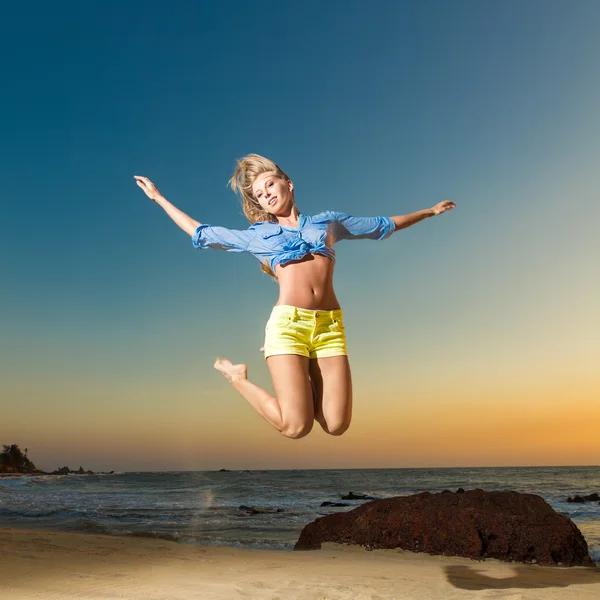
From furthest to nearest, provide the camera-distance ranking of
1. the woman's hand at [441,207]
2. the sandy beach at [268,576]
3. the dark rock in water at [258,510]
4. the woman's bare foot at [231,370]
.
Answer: the dark rock in water at [258,510], the sandy beach at [268,576], the woman's hand at [441,207], the woman's bare foot at [231,370]

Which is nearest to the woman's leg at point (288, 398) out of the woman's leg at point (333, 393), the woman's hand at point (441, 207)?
the woman's leg at point (333, 393)

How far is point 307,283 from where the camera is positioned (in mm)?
3850

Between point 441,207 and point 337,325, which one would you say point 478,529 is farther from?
point 337,325

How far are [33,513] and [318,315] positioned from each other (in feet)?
54.4

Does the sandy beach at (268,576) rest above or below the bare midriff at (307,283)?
below

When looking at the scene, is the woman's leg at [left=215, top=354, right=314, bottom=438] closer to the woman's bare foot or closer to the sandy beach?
the woman's bare foot

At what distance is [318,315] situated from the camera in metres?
3.77

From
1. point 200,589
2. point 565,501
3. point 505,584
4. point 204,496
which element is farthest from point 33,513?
point 565,501

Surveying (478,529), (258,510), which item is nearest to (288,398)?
(478,529)

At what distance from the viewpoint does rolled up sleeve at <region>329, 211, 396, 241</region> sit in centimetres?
415

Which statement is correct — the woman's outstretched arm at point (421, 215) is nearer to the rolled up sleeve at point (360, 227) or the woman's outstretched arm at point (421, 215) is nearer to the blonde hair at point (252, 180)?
the rolled up sleeve at point (360, 227)

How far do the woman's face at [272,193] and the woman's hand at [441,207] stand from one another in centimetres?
115

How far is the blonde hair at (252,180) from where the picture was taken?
13.7 feet

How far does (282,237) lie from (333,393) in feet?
3.45
